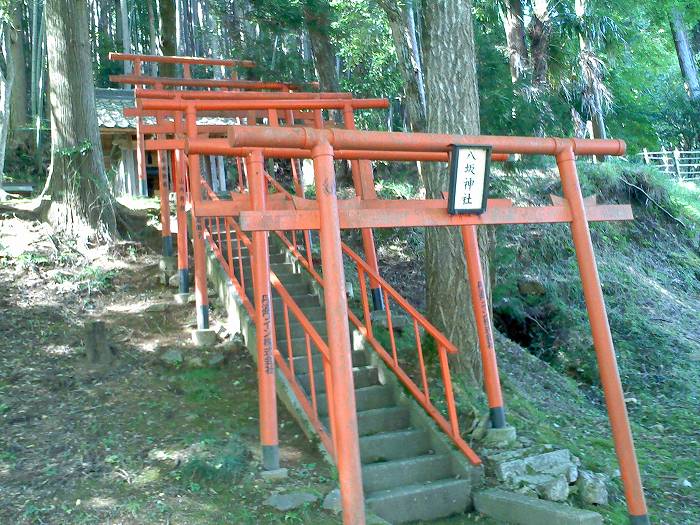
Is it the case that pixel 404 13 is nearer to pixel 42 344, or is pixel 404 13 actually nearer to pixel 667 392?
pixel 42 344

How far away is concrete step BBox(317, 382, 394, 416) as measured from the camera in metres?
6.26

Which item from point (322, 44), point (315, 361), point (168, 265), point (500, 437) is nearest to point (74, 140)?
point (168, 265)

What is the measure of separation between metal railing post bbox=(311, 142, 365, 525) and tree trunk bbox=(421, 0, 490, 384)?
290cm

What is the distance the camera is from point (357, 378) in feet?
21.4

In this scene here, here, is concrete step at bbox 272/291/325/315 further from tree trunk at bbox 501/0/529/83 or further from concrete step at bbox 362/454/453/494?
tree trunk at bbox 501/0/529/83

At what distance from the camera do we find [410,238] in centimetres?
1218

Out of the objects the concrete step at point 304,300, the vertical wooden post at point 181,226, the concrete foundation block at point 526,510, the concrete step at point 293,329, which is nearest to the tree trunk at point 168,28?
the vertical wooden post at point 181,226

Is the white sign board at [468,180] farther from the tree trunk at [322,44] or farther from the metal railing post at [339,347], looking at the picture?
the tree trunk at [322,44]

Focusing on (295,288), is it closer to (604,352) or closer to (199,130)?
(199,130)

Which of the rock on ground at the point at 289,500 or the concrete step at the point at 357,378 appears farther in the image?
the concrete step at the point at 357,378

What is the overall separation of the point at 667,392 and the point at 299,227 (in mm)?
7226

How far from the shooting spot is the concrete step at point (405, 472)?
530 cm

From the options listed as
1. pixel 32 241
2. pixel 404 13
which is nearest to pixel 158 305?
pixel 32 241

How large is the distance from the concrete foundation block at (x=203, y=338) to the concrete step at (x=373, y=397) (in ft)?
5.83
